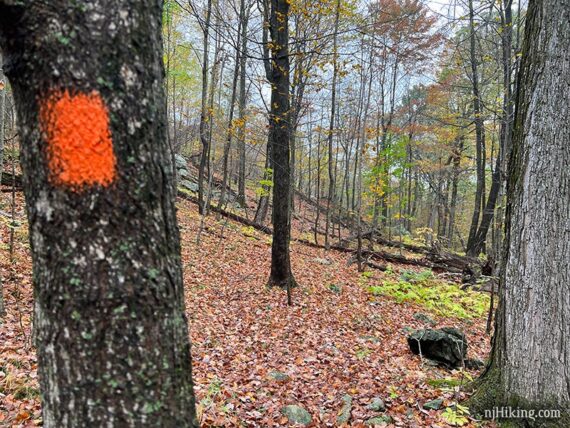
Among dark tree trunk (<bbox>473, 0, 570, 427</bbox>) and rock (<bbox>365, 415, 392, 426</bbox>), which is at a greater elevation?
dark tree trunk (<bbox>473, 0, 570, 427</bbox>)

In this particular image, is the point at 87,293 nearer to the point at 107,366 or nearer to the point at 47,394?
the point at 107,366

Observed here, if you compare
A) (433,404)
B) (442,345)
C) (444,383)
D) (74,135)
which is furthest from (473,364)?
(74,135)

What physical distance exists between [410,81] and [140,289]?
20530 millimetres

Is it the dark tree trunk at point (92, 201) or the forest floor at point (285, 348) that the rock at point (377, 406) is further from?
the dark tree trunk at point (92, 201)

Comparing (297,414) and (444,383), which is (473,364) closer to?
(444,383)

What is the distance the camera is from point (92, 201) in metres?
1.11

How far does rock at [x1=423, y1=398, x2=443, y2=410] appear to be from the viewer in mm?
3189

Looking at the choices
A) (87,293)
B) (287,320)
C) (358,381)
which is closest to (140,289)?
(87,293)

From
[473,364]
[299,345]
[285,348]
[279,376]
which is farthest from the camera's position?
[299,345]

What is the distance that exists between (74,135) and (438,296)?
27.8 feet

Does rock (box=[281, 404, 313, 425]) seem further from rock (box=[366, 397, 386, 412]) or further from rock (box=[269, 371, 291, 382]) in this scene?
rock (box=[269, 371, 291, 382])

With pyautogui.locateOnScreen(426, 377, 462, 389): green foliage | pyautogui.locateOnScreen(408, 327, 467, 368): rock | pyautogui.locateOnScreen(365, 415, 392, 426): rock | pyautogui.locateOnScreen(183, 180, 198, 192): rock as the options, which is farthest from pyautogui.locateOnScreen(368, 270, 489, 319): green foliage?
pyautogui.locateOnScreen(183, 180, 198, 192): rock

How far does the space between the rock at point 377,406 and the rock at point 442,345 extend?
1251 millimetres

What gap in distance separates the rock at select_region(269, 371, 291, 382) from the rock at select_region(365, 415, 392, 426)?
121 cm
